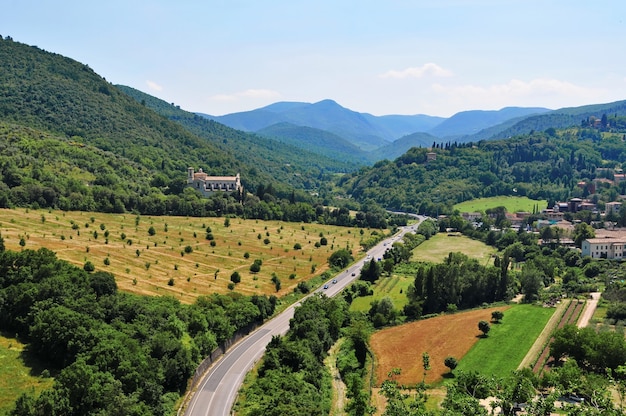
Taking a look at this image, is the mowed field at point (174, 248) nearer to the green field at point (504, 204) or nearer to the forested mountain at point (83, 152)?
the forested mountain at point (83, 152)

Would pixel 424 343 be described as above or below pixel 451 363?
below

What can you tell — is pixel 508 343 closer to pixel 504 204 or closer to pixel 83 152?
pixel 83 152

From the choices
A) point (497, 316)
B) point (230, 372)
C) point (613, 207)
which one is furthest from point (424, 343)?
point (613, 207)

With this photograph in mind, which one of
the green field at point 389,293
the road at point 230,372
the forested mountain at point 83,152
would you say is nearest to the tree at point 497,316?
the green field at point 389,293

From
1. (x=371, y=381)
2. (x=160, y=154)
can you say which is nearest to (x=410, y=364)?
(x=371, y=381)

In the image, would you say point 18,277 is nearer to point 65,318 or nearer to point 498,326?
point 65,318

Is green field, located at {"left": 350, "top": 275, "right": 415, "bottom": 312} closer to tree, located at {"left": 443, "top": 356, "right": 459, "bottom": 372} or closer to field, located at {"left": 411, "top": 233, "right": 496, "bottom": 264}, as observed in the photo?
field, located at {"left": 411, "top": 233, "right": 496, "bottom": 264}

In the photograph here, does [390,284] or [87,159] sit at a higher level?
[87,159]
